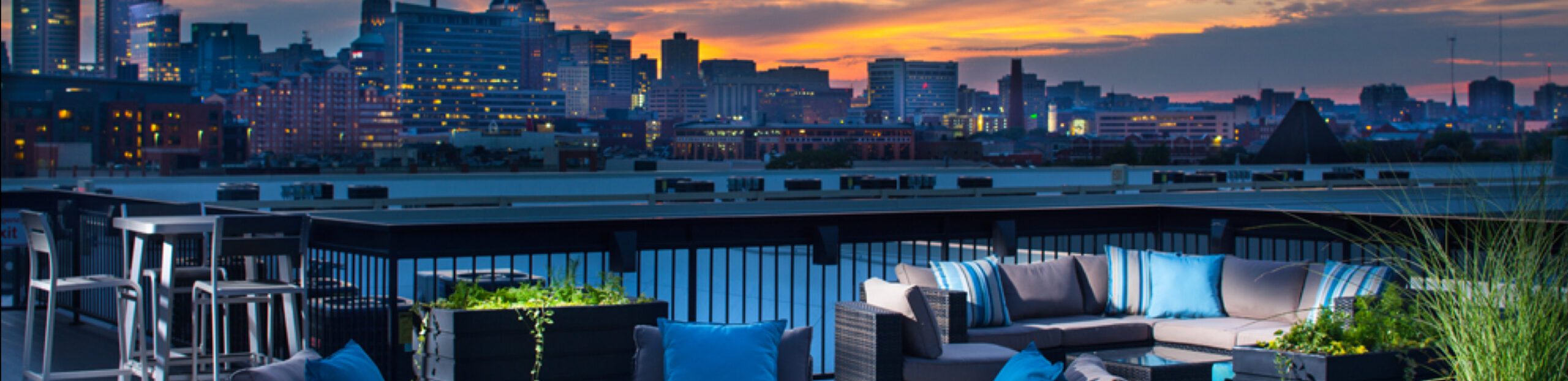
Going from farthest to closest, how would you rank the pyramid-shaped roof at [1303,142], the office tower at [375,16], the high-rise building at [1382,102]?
the office tower at [375,16], the high-rise building at [1382,102], the pyramid-shaped roof at [1303,142]

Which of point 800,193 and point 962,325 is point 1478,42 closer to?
point 800,193

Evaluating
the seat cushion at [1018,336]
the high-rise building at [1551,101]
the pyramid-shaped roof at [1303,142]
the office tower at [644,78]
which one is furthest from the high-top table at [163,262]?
the office tower at [644,78]

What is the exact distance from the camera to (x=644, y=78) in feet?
389

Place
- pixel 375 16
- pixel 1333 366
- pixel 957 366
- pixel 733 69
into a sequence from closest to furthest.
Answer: pixel 1333 366 < pixel 957 366 < pixel 733 69 < pixel 375 16

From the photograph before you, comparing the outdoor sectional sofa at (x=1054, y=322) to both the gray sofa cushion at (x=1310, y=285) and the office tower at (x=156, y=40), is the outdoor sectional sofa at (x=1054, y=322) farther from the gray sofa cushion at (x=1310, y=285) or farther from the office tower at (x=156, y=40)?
the office tower at (x=156, y=40)

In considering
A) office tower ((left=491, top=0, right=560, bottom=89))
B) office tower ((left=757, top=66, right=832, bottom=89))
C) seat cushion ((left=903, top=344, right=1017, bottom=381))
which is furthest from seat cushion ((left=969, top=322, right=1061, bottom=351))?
office tower ((left=491, top=0, right=560, bottom=89))

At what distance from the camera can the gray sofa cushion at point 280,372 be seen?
9.94 feet

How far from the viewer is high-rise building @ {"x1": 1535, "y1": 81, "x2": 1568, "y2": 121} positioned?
4572cm

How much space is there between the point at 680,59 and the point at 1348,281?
82192 millimetres

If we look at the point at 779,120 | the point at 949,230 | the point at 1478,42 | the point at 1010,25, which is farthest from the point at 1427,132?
the point at 949,230

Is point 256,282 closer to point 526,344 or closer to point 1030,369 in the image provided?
point 526,344

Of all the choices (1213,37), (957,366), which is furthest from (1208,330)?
Answer: (1213,37)

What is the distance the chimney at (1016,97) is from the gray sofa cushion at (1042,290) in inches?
3145

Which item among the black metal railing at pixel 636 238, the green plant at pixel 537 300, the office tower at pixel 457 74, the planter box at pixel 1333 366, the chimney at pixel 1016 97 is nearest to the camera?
the planter box at pixel 1333 366
